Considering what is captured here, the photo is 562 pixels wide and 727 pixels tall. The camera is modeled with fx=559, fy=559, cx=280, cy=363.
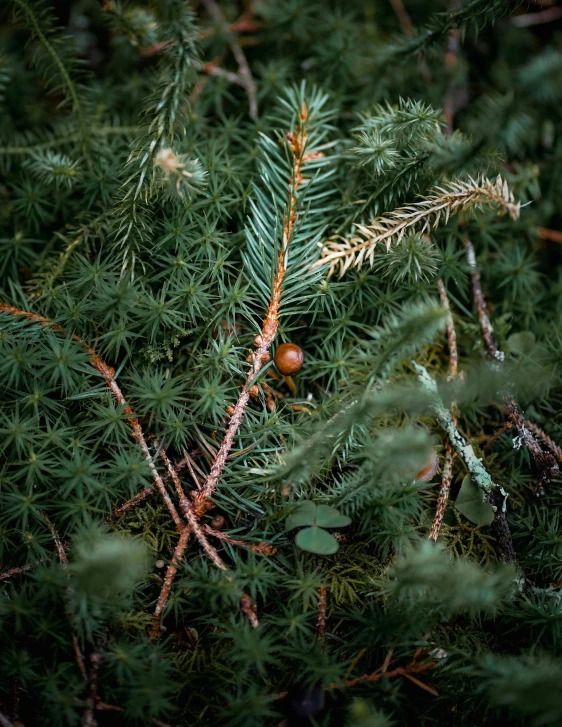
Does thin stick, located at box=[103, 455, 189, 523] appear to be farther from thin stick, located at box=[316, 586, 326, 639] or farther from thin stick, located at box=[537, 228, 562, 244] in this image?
thin stick, located at box=[537, 228, 562, 244]

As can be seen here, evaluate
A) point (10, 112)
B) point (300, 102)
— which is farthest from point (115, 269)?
point (10, 112)

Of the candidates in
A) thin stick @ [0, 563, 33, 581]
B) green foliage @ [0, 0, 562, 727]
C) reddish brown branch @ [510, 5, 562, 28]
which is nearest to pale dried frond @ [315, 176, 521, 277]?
green foliage @ [0, 0, 562, 727]

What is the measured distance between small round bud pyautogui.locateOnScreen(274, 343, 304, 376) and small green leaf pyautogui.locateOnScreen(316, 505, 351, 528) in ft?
1.61

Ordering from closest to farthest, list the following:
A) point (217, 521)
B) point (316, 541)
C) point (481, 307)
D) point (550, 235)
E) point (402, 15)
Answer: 1. point (316, 541)
2. point (217, 521)
3. point (481, 307)
4. point (550, 235)
5. point (402, 15)

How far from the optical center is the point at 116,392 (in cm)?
195

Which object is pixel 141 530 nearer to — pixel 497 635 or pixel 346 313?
pixel 346 313

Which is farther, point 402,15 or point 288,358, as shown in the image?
point 402,15

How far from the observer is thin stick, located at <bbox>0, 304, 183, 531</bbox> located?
188cm

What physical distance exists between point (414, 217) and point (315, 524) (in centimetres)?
112

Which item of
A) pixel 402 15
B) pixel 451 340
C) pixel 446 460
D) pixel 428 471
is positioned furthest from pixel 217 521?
pixel 402 15

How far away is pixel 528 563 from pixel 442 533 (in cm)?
32

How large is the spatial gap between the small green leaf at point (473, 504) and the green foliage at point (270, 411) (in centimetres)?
1

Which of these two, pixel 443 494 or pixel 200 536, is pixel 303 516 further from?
pixel 443 494

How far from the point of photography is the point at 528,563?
200 cm
